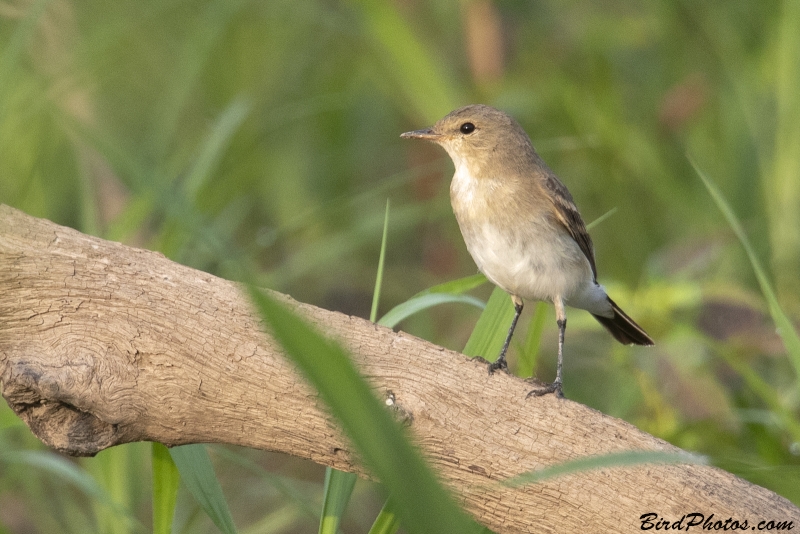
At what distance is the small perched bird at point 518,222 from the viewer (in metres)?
3.69

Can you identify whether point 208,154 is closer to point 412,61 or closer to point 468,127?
point 468,127

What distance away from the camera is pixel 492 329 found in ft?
10.4

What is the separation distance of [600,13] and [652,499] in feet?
20.2

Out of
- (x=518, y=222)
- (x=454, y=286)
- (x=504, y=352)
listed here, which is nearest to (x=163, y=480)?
(x=454, y=286)

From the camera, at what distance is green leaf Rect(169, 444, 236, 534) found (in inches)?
107

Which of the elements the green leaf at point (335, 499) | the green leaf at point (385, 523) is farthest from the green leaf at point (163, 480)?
the green leaf at point (385, 523)

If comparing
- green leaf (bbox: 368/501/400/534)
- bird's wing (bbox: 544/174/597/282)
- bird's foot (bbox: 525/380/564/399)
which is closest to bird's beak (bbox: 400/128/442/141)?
bird's wing (bbox: 544/174/597/282)

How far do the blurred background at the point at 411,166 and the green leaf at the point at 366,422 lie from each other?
1161 millimetres

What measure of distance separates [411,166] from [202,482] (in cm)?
479

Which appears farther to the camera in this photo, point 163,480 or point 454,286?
point 454,286

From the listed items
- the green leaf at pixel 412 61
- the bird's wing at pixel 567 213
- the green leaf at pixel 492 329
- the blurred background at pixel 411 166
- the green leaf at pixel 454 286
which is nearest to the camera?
the green leaf at pixel 492 329

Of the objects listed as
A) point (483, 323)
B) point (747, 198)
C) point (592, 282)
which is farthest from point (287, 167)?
point (483, 323)

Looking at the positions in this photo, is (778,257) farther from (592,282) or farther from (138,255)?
(138,255)

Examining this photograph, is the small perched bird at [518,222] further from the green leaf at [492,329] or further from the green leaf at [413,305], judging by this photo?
the green leaf at [413,305]
